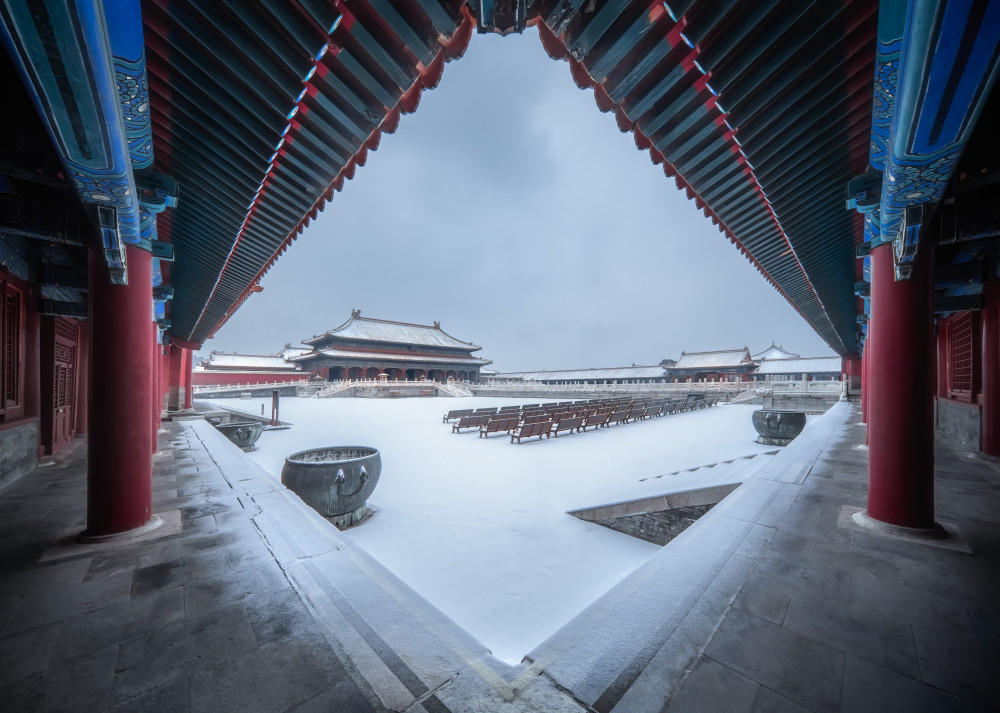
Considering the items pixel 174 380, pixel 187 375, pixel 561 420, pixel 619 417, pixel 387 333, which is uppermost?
pixel 387 333

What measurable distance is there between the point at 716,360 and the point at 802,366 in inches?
306

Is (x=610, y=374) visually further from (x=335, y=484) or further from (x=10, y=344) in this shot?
(x=10, y=344)

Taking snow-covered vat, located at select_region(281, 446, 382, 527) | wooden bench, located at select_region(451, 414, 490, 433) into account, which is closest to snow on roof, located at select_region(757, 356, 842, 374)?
wooden bench, located at select_region(451, 414, 490, 433)

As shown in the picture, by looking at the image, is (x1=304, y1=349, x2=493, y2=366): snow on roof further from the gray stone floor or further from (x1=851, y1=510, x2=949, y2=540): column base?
(x1=851, y1=510, x2=949, y2=540): column base

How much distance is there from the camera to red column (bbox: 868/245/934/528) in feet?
11.8

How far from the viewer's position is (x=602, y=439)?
12391 mm

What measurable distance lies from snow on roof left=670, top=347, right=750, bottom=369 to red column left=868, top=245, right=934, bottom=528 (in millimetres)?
43537

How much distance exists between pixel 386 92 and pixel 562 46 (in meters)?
1.15

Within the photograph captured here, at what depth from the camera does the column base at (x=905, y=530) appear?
139 inches

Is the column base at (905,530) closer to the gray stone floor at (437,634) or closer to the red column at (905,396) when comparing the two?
the red column at (905,396)

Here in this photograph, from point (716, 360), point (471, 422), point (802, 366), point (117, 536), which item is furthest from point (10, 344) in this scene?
point (802, 366)

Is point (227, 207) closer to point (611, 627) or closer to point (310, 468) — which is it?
point (310, 468)

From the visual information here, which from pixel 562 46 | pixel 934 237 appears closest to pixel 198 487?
pixel 562 46

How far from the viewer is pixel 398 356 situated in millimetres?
44156
